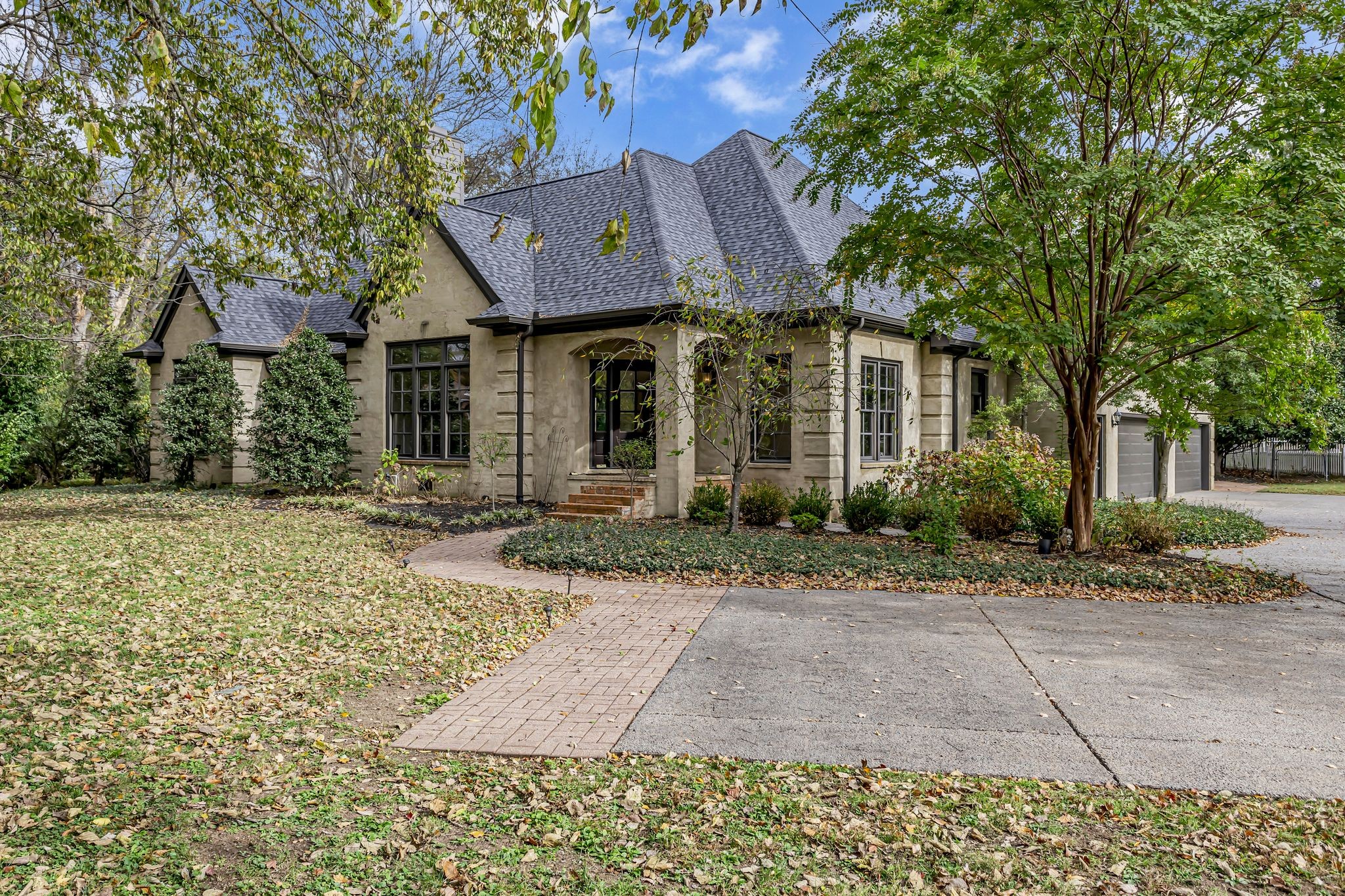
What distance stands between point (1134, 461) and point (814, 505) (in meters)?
12.4

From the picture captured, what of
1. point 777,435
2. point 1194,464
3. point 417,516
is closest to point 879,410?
point 777,435

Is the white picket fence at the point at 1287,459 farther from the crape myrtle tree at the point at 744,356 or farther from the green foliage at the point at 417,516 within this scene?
the green foliage at the point at 417,516

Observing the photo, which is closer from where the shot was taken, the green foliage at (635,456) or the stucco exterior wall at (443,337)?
the green foliage at (635,456)

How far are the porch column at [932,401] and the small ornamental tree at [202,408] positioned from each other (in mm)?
15059

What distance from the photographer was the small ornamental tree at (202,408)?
61.4ft

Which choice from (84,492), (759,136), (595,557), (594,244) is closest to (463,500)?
(594,244)

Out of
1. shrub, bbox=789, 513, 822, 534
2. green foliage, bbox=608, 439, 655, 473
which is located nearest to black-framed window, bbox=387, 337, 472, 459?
green foliage, bbox=608, 439, 655, 473

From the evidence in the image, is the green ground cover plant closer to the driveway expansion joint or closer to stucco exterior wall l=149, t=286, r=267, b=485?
the driveway expansion joint

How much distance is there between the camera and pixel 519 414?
51.5ft

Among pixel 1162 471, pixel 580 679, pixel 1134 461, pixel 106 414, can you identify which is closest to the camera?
pixel 580 679

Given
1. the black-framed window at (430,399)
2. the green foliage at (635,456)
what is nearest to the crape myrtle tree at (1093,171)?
the green foliage at (635,456)

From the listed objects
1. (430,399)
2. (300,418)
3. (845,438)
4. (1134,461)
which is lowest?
(1134,461)

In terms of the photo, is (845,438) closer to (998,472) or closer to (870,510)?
(870,510)

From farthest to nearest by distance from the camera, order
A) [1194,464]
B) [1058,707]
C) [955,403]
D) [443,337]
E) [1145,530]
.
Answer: [1194,464], [955,403], [443,337], [1145,530], [1058,707]
